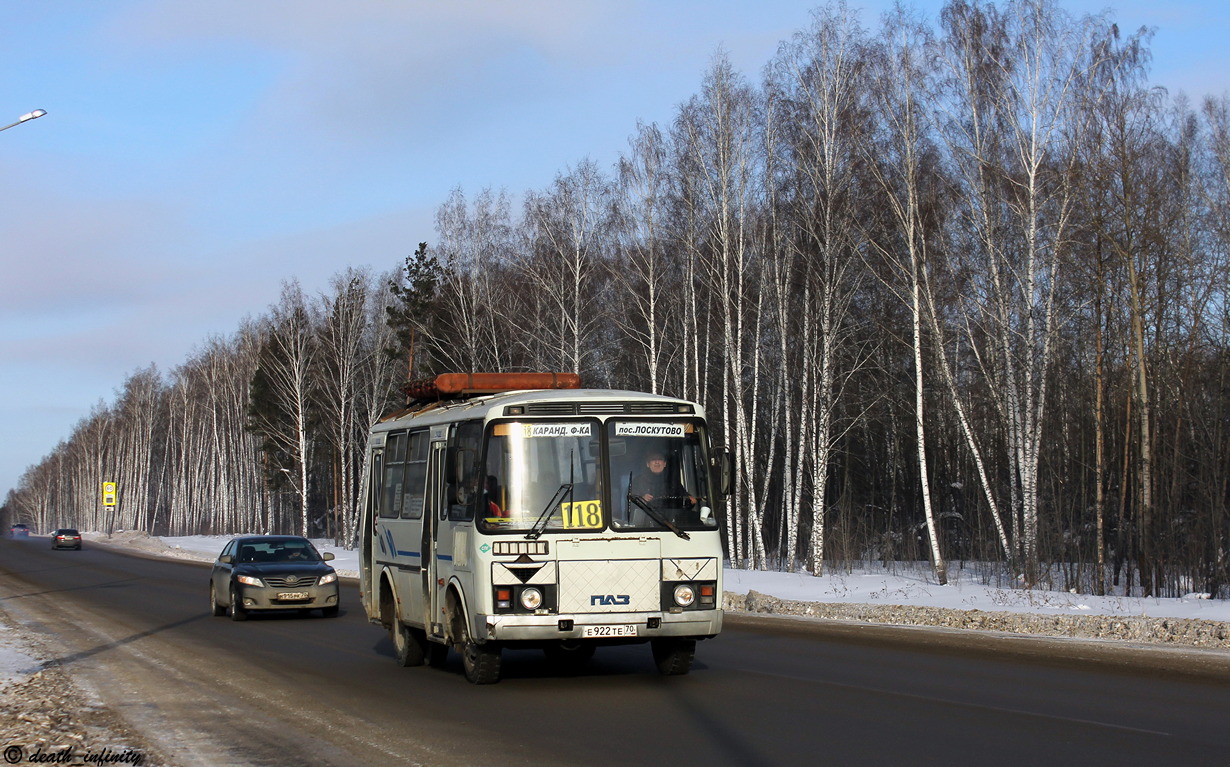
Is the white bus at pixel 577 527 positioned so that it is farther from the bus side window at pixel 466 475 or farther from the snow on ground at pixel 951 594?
the snow on ground at pixel 951 594

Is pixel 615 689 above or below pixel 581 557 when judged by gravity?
below

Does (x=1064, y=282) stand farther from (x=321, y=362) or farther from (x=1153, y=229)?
(x=321, y=362)

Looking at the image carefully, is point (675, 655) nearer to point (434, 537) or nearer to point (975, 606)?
point (434, 537)

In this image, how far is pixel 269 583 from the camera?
23.0 meters

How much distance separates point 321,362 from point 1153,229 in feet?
173

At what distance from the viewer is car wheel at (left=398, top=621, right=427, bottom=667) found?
→ 14844 millimetres

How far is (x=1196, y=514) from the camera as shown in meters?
26.2

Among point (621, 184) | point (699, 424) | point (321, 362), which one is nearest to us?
point (699, 424)

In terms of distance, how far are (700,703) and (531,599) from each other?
1.96m

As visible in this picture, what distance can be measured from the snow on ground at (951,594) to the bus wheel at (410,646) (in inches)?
453

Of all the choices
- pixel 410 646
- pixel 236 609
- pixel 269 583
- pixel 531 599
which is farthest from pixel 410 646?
pixel 236 609

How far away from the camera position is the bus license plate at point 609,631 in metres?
12.0

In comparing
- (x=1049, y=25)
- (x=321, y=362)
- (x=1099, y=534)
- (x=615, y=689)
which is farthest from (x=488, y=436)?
(x=321, y=362)

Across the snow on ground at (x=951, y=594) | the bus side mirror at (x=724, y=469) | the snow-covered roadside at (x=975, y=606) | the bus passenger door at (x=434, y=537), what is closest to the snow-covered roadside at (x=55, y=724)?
the bus passenger door at (x=434, y=537)
